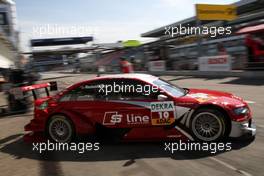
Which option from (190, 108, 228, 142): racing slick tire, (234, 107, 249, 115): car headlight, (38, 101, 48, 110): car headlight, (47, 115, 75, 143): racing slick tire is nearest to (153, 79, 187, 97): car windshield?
(190, 108, 228, 142): racing slick tire

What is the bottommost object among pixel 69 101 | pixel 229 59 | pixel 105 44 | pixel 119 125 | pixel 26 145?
pixel 26 145

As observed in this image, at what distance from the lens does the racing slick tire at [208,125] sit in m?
6.03

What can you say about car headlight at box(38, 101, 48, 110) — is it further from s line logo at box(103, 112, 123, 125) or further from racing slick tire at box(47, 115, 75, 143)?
s line logo at box(103, 112, 123, 125)

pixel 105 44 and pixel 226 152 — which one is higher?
pixel 105 44

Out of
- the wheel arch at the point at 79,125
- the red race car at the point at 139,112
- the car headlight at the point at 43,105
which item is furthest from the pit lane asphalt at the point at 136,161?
the car headlight at the point at 43,105

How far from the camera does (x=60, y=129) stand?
23.1 feet

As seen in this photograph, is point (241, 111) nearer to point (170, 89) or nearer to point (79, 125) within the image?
point (170, 89)

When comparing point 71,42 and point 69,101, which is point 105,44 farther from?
point 69,101

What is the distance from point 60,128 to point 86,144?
65 cm

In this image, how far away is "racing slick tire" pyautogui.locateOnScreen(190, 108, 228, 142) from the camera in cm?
603

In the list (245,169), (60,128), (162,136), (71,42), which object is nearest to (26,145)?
(60,128)

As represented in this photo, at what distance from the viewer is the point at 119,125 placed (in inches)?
258

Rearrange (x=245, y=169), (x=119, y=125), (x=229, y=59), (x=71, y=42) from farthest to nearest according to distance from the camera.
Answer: (x=71, y=42)
(x=229, y=59)
(x=119, y=125)
(x=245, y=169)

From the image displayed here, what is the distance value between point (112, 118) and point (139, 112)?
1.84 feet
